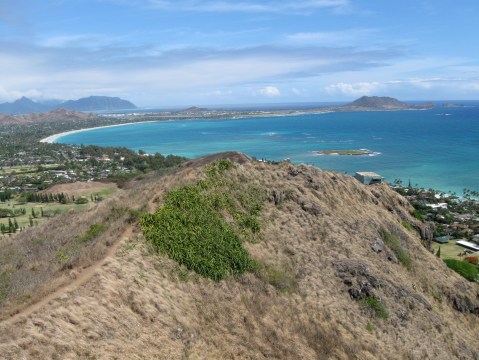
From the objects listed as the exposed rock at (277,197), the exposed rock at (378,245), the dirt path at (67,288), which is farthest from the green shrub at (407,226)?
the dirt path at (67,288)

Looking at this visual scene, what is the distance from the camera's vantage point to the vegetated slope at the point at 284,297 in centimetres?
1306

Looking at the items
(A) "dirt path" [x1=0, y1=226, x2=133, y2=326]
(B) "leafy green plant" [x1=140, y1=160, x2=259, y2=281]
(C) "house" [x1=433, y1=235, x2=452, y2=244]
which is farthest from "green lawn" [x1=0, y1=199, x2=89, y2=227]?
(C) "house" [x1=433, y1=235, x2=452, y2=244]

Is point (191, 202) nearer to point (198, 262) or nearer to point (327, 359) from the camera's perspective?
point (198, 262)

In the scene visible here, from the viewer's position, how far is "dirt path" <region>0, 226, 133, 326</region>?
41.2 feet

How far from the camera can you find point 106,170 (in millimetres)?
101375

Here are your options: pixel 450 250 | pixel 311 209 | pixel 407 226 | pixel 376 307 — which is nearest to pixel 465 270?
pixel 407 226

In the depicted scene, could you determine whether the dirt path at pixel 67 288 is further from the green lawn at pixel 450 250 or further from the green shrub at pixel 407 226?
the green lawn at pixel 450 250

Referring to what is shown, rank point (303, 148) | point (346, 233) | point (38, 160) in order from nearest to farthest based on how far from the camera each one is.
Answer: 1. point (346, 233)
2. point (38, 160)
3. point (303, 148)

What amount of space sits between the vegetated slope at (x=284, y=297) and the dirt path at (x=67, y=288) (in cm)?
15

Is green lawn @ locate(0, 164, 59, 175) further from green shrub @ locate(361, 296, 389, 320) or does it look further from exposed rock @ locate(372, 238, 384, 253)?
green shrub @ locate(361, 296, 389, 320)

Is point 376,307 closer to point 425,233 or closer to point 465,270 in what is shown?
point 425,233

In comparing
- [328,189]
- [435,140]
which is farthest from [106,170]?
→ [435,140]

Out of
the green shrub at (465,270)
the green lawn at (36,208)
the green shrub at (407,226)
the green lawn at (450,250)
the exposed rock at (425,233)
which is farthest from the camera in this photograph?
the green lawn at (36,208)

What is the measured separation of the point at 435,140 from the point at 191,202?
14217cm
